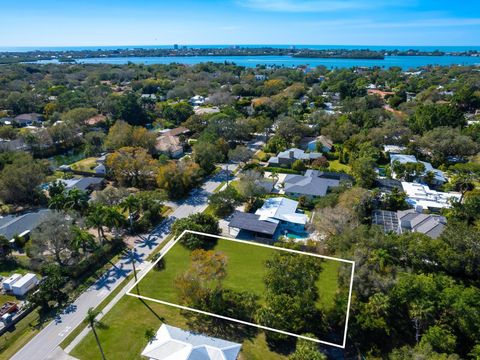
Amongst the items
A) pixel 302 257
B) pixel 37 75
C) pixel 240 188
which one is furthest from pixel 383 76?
pixel 37 75

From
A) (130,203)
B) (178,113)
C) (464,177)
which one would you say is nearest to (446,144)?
(464,177)

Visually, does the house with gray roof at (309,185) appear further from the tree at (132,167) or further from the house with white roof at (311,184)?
the tree at (132,167)

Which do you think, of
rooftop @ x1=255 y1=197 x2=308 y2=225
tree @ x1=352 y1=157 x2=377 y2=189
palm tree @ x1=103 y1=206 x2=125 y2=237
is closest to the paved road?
palm tree @ x1=103 y1=206 x2=125 y2=237

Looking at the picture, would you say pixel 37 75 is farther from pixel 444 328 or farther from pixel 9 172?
pixel 444 328

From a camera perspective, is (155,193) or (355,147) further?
(355,147)

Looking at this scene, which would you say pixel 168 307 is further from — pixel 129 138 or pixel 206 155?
pixel 129 138

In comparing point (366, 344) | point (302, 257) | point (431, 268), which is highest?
point (302, 257)
